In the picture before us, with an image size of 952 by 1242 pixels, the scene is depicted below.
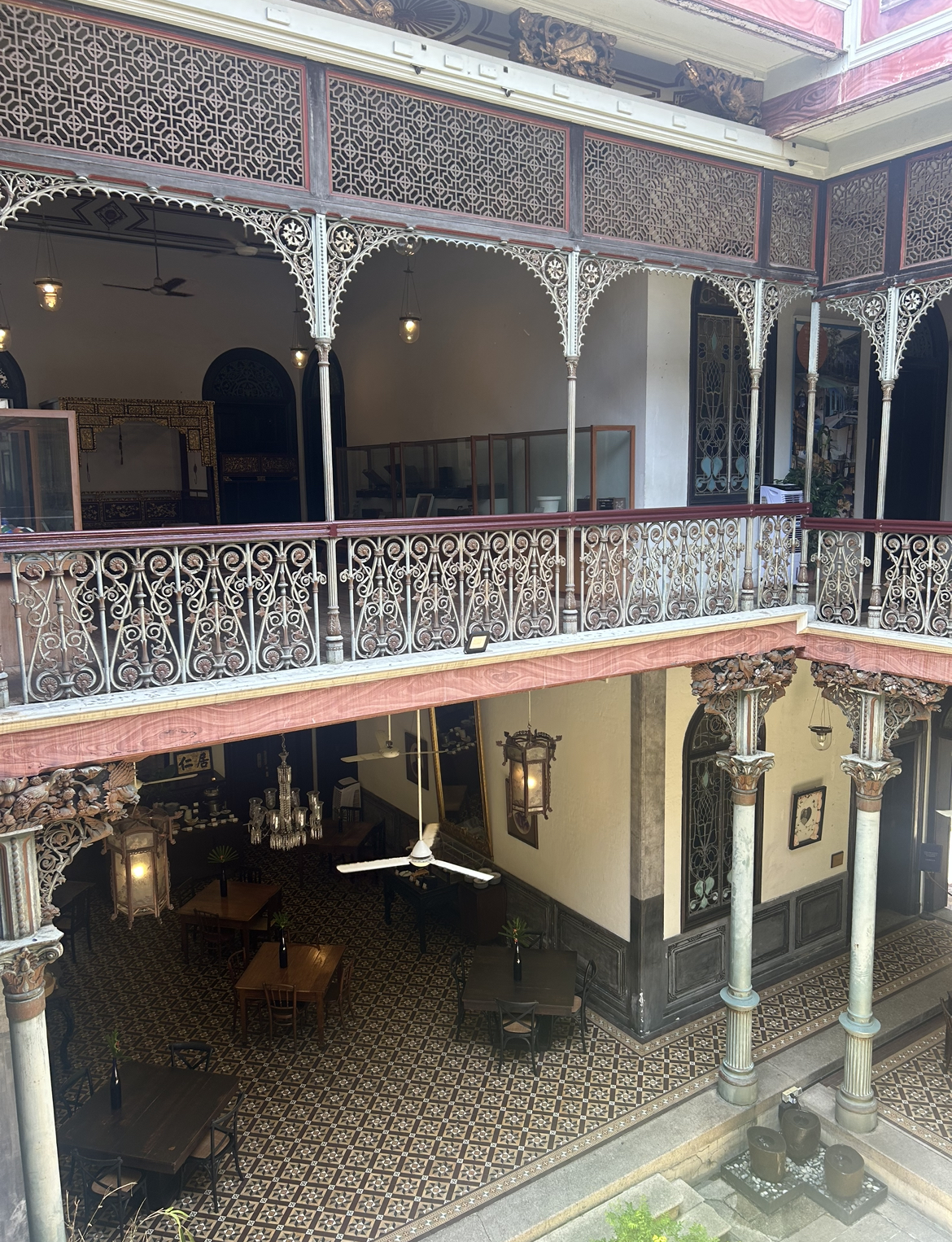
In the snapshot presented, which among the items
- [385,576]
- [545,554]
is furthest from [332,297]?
[545,554]

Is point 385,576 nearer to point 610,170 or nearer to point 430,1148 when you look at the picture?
point 610,170

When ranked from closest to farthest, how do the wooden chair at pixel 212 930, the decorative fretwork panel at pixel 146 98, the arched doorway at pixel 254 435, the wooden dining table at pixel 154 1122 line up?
the decorative fretwork panel at pixel 146 98, the wooden dining table at pixel 154 1122, the wooden chair at pixel 212 930, the arched doorway at pixel 254 435

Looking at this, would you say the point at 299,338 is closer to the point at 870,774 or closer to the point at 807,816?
the point at 807,816

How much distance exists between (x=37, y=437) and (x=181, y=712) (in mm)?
1636

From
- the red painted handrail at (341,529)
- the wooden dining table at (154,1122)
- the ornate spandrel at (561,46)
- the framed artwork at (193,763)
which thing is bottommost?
the wooden dining table at (154,1122)

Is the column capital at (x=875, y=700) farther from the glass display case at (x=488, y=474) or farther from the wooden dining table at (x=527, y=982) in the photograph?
the wooden dining table at (x=527, y=982)

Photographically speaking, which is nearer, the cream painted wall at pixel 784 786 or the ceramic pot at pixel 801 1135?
the ceramic pot at pixel 801 1135

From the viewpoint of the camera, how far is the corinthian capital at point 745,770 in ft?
23.4

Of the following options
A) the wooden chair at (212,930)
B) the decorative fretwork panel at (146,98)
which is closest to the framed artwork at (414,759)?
the wooden chair at (212,930)

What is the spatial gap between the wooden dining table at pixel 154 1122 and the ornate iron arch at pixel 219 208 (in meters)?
5.37

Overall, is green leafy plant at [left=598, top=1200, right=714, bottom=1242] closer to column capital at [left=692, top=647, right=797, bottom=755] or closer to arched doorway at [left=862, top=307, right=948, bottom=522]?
column capital at [left=692, top=647, right=797, bottom=755]

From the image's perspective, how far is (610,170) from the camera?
19.4ft

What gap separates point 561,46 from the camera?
5.79 metres

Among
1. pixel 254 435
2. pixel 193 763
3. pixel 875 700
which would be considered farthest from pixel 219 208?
pixel 193 763
